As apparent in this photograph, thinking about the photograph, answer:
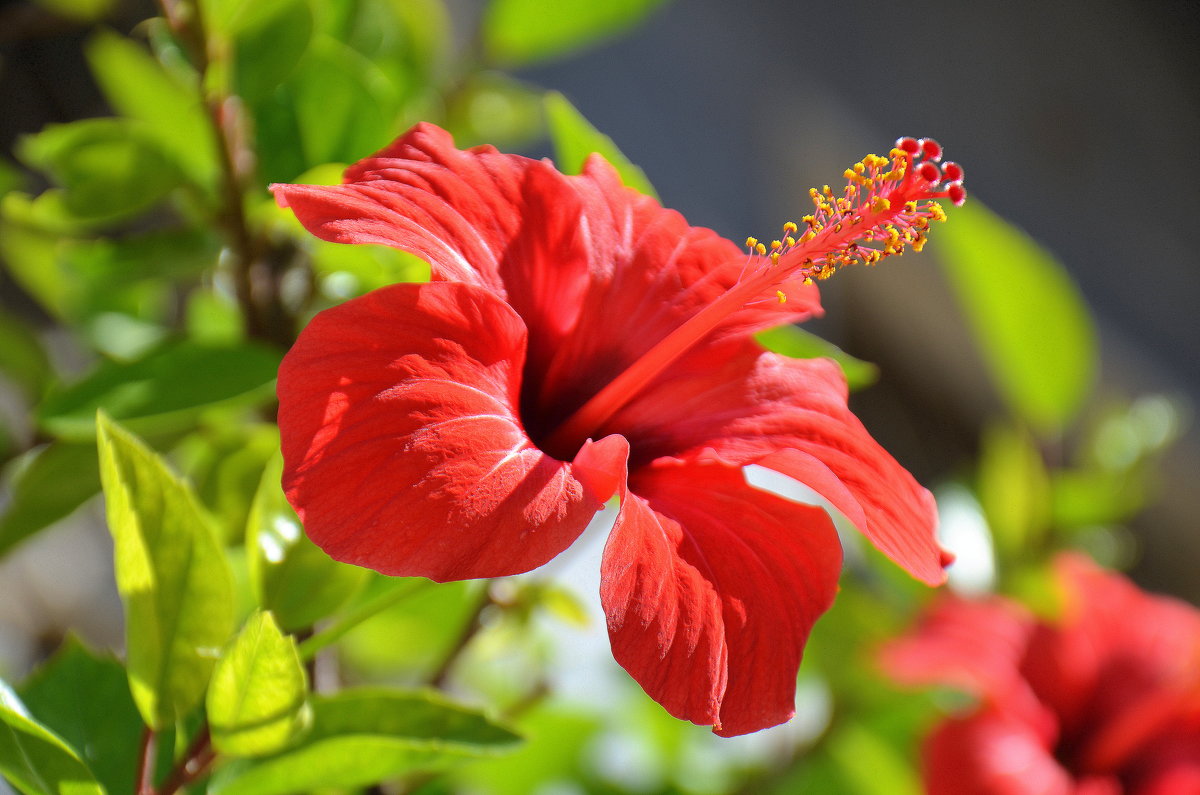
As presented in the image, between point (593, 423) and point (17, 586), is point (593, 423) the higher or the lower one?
the higher one

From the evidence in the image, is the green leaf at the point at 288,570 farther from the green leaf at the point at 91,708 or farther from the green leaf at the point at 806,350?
the green leaf at the point at 806,350

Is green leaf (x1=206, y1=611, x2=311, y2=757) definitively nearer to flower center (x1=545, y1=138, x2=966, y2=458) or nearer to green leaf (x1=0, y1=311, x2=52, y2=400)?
flower center (x1=545, y1=138, x2=966, y2=458)

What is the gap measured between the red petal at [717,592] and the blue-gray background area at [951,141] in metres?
1.99

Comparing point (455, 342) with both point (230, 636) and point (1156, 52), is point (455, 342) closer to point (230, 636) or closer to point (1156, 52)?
point (230, 636)

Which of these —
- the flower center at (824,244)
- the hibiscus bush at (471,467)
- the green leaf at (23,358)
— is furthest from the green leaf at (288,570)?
the green leaf at (23,358)

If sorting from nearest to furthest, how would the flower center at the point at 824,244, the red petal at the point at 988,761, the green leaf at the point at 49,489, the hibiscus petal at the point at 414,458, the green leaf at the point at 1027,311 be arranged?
the hibiscus petal at the point at 414,458 → the flower center at the point at 824,244 → the green leaf at the point at 49,489 → the red petal at the point at 988,761 → the green leaf at the point at 1027,311

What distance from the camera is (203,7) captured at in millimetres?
490

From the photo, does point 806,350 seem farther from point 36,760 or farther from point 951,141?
point 951,141

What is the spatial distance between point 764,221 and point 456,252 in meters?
2.27

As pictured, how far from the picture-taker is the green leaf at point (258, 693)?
1.14 ft

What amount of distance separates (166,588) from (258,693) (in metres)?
0.06

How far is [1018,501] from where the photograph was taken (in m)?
0.88

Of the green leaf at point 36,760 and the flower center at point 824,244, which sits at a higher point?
the flower center at point 824,244

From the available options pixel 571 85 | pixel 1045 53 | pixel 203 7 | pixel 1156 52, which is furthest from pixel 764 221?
pixel 203 7
